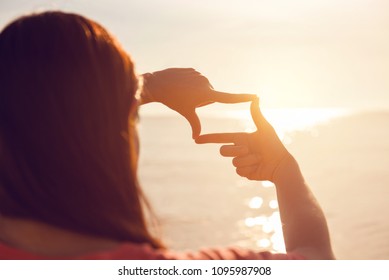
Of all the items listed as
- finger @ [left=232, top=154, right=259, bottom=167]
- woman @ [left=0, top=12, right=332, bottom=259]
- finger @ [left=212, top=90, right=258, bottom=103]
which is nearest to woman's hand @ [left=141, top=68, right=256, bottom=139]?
finger @ [left=212, top=90, right=258, bottom=103]

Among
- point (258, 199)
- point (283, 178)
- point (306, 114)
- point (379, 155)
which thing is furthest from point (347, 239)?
point (306, 114)

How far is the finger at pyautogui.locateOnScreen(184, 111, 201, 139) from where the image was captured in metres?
1.31

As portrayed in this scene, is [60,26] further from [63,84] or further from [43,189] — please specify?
[43,189]

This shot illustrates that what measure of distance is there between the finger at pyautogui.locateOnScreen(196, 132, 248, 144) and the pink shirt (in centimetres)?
30

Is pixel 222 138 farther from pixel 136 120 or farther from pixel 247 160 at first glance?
pixel 136 120

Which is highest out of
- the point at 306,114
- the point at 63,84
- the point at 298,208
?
the point at 63,84

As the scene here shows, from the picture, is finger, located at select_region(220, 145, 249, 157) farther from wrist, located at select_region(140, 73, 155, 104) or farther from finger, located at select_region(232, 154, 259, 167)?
wrist, located at select_region(140, 73, 155, 104)

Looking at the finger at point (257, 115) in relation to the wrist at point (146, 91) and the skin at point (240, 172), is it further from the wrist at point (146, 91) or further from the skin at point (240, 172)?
the wrist at point (146, 91)

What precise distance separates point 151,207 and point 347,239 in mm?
8102

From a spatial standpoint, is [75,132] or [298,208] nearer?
[75,132]

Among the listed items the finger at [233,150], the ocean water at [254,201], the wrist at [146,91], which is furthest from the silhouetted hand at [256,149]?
the ocean water at [254,201]

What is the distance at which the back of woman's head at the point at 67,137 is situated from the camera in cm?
97

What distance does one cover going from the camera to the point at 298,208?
46.4 inches

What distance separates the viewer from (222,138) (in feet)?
4.23
